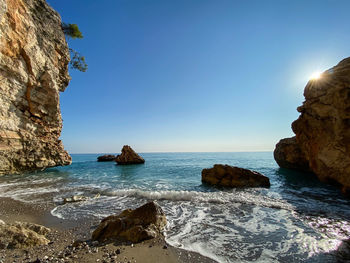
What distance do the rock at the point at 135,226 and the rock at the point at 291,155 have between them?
2496 cm

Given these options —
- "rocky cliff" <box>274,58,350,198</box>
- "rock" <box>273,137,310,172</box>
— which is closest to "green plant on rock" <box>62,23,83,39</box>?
A: "rocky cliff" <box>274,58,350,198</box>

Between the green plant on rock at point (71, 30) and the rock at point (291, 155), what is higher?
the green plant on rock at point (71, 30)

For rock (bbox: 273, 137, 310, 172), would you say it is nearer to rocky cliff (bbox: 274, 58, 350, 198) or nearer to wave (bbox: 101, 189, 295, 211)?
rocky cliff (bbox: 274, 58, 350, 198)

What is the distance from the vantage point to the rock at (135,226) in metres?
4.15

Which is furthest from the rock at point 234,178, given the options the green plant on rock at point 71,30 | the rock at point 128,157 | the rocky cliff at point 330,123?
the rock at point 128,157

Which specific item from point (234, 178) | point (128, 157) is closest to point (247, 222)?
point (234, 178)

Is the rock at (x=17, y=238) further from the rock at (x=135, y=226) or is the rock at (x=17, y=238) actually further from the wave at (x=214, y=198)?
the wave at (x=214, y=198)

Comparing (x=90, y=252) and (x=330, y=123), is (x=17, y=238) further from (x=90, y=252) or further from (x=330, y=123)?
(x=330, y=123)

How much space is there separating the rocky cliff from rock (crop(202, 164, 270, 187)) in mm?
4399

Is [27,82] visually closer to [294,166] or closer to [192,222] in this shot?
[192,222]

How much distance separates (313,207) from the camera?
745cm

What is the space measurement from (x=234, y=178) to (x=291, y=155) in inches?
666

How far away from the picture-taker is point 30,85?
1438 centimetres

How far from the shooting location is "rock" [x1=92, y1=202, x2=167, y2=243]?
13.6 feet
